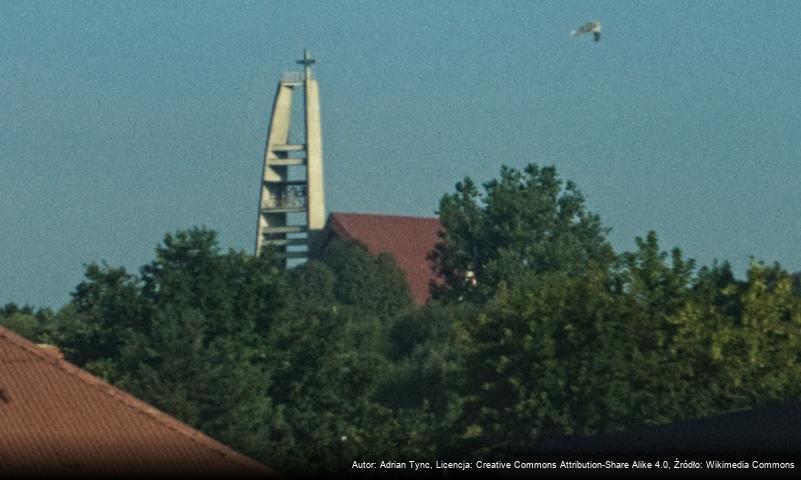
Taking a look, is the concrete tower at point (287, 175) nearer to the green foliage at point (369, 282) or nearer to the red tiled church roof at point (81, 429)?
the green foliage at point (369, 282)

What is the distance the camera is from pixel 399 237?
12775 centimetres

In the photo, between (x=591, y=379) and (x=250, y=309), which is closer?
(x=591, y=379)

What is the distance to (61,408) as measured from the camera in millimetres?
28906

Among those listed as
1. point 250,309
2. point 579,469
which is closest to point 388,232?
point 250,309

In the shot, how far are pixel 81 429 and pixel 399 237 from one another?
328ft

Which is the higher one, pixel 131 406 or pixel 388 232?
pixel 388 232

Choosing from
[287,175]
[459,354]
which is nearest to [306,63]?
[287,175]

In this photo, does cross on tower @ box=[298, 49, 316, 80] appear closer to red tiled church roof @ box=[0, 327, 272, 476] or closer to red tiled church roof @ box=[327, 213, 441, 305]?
red tiled church roof @ box=[327, 213, 441, 305]

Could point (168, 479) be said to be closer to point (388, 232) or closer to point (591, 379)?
point (591, 379)

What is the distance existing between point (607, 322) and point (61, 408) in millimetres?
18820

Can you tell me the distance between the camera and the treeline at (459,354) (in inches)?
1655

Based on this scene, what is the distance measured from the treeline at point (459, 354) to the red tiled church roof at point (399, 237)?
57850 millimetres

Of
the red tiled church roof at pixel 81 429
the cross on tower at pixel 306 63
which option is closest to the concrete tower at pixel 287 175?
the cross on tower at pixel 306 63

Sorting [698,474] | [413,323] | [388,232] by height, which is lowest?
[698,474]
